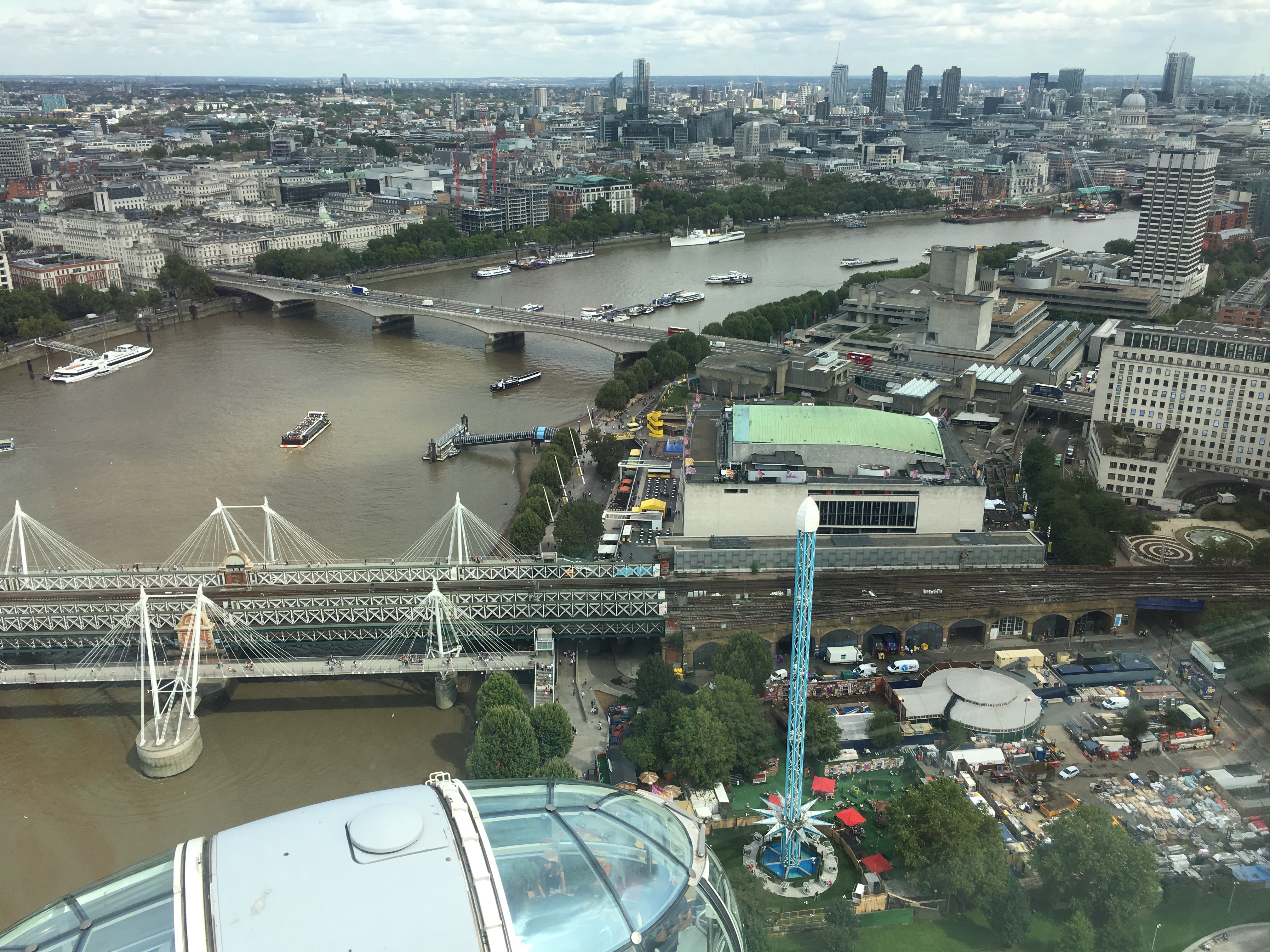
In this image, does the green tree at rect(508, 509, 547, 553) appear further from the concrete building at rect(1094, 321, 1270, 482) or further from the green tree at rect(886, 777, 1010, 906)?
the concrete building at rect(1094, 321, 1270, 482)

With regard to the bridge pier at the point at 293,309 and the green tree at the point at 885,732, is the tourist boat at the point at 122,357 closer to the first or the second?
the bridge pier at the point at 293,309

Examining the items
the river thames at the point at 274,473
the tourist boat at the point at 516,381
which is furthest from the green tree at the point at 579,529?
the tourist boat at the point at 516,381

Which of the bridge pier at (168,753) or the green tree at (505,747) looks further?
the bridge pier at (168,753)

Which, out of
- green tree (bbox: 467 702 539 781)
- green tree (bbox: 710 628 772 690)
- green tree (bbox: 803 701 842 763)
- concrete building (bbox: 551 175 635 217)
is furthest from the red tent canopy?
concrete building (bbox: 551 175 635 217)

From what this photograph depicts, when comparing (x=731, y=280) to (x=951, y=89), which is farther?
(x=951, y=89)

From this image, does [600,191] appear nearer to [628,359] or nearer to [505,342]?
[505,342]

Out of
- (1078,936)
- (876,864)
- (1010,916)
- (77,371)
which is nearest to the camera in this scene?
(1078,936)

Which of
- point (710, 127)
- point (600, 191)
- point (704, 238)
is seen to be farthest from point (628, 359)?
point (710, 127)
